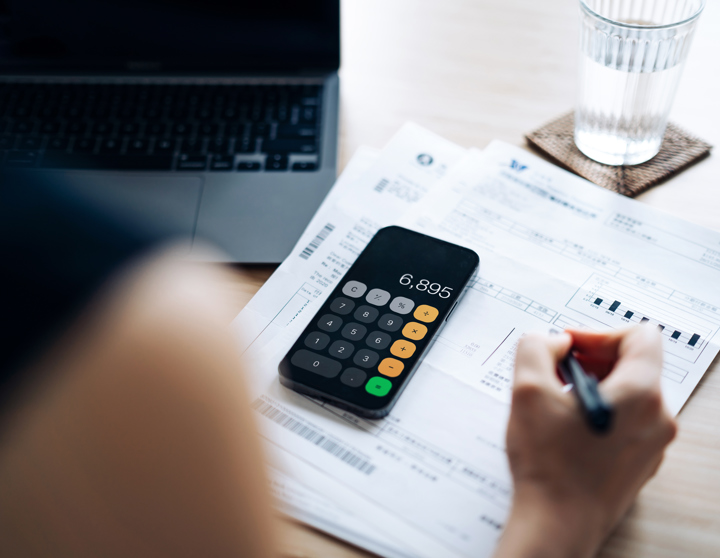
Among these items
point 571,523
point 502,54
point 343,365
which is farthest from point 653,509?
point 502,54

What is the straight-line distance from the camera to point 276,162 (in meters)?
0.61

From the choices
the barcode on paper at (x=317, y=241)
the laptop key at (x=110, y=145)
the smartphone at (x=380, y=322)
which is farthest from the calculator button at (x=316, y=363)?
the laptop key at (x=110, y=145)

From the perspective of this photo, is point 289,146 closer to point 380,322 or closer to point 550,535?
point 380,322

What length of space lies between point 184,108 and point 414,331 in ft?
1.20

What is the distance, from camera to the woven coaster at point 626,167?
0.60 m

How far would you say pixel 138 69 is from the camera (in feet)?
2.30

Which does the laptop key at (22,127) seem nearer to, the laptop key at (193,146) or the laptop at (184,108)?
the laptop at (184,108)

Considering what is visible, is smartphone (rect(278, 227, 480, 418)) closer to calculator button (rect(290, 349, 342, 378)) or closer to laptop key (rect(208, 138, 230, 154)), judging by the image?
calculator button (rect(290, 349, 342, 378))

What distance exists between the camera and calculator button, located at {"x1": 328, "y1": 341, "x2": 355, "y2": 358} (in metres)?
0.46

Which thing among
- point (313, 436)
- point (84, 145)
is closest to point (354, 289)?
point (313, 436)

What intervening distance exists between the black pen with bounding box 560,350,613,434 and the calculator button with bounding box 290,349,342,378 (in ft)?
0.53

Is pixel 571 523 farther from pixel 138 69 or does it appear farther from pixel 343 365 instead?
pixel 138 69

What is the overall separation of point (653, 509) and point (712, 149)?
1.31 feet

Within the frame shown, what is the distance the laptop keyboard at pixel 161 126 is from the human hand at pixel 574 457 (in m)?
0.35
